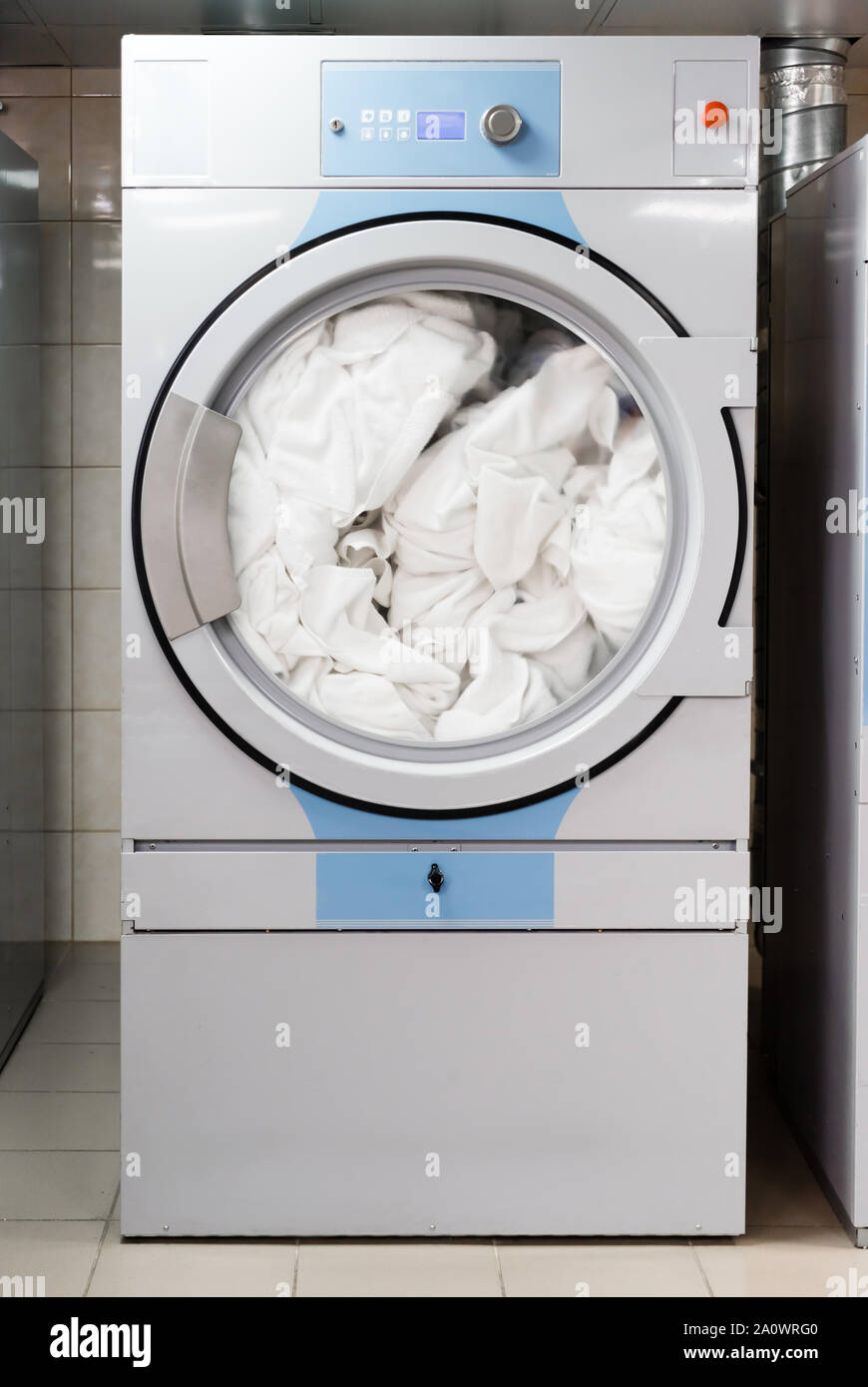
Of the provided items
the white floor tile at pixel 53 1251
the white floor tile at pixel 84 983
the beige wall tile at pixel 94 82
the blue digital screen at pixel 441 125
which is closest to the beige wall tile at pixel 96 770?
the white floor tile at pixel 84 983

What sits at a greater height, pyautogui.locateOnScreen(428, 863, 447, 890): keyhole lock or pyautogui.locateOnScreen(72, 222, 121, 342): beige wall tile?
pyautogui.locateOnScreen(72, 222, 121, 342): beige wall tile

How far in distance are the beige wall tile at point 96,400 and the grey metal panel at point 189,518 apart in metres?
1.15

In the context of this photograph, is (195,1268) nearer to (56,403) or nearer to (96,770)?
(96,770)

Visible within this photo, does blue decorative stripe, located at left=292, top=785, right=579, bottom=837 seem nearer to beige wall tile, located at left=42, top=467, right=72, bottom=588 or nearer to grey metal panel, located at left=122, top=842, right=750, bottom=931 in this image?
grey metal panel, located at left=122, top=842, right=750, bottom=931

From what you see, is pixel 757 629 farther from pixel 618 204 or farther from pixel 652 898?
pixel 618 204

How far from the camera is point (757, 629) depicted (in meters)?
2.37

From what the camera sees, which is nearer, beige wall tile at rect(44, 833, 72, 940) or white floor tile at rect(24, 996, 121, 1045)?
white floor tile at rect(24, 996, 121, 1045)

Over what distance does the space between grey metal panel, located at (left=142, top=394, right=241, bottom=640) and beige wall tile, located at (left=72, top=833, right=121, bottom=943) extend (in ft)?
4.31

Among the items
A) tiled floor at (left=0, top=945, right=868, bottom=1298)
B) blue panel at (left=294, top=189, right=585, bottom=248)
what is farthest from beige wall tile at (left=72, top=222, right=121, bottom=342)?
tiled floor at (left=0, top=945, right=868, bottom=1298)

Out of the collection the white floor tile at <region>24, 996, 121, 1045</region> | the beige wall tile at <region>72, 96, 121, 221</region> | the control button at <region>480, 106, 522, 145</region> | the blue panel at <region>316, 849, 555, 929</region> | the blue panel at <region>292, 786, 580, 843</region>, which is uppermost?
the beige wall tile at <region>72, 96, 121, 221</region>

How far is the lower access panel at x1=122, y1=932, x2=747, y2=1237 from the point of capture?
5.93 feet

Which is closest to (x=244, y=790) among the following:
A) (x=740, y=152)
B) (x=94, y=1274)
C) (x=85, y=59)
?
(x=94, y=1274)

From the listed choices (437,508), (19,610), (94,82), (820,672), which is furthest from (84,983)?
(94,82)
